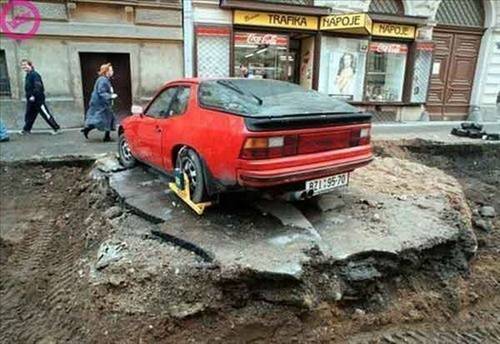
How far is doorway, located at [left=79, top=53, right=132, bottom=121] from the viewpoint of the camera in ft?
34.1

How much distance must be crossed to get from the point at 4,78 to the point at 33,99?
60.9 inches

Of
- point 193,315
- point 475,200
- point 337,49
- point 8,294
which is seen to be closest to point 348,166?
point 193,315

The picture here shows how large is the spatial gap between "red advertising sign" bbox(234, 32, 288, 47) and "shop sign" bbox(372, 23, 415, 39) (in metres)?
2.97

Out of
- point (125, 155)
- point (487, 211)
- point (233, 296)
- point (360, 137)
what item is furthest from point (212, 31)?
point (233, 296)

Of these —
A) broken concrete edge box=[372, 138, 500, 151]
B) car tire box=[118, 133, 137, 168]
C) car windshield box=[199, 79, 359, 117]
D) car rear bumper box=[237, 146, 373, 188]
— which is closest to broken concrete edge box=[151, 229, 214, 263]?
car rear bumper box=[237, 146, 373, 188]

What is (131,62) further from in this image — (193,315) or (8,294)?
(193,315)

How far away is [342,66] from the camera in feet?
40.0

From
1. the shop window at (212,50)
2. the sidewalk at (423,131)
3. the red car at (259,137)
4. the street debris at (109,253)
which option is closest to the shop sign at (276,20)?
the shop window at (212,50)

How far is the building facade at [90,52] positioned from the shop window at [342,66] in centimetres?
443

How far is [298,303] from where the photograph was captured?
10.7 feet

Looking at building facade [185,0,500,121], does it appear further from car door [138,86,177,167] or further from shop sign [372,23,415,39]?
car door [138,86,177,167]

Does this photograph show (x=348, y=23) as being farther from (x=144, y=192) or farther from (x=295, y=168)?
(x=295, y=168)

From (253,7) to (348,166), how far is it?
26.3 feet

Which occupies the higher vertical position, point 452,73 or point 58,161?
point 452,73
